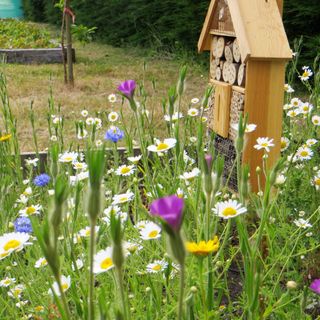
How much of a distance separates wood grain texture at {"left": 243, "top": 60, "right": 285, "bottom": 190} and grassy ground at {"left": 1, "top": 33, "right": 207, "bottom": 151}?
62.6 inches

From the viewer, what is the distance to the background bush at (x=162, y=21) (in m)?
5.59

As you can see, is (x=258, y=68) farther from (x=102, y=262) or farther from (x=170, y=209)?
(x=170, y=209)

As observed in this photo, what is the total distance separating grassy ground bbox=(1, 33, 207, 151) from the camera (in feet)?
15.4

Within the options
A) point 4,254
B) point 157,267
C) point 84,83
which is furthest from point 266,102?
point 84,83

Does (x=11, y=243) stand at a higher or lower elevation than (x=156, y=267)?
higher

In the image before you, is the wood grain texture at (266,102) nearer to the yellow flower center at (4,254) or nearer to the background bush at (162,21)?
the yellow flower center at (4,254)

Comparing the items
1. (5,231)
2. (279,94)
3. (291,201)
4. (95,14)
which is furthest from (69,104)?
(95,14)

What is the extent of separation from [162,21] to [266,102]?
6186mm

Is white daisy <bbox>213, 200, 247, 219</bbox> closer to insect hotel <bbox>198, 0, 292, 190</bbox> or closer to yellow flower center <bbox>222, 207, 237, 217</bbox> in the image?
yellow flower center <bbox>222, 207, 237, 217</bbox>

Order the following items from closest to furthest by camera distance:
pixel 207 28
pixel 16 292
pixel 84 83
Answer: pixel 16 292, pixel 207 28, pixel 84 83

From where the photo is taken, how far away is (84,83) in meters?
6.45

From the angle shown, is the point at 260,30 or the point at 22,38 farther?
the point at 22,38

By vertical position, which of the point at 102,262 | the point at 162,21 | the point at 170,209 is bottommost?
the point at 102,262

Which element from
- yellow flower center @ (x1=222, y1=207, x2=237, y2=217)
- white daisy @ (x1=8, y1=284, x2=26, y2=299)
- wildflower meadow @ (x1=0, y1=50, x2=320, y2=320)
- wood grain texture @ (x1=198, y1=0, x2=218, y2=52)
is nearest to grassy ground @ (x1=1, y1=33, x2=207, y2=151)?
wood grain texture @ (x1=198, y1=0, x2=218, y2=52)
